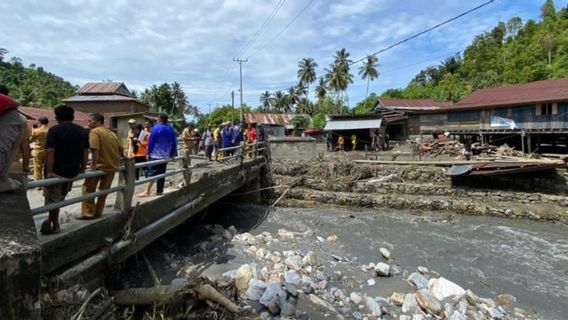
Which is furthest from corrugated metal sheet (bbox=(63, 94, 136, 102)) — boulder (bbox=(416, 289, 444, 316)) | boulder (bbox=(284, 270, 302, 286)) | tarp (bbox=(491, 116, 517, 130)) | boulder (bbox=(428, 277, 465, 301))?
boulder (bbox=(416, 289, 444, 316))

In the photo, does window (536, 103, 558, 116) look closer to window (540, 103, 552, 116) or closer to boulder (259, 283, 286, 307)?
window (540, 103, 552, 116)

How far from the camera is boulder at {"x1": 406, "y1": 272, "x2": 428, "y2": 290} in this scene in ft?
28.0

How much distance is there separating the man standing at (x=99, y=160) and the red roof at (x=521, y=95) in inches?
1091

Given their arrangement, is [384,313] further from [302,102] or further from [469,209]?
[302,102]

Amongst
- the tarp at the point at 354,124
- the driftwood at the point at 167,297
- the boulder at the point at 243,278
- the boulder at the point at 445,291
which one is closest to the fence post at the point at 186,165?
the boulder at the point at 243,278

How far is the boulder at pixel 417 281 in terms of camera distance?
8.53 metres

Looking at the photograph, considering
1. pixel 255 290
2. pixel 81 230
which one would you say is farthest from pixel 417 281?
pixel 81 230

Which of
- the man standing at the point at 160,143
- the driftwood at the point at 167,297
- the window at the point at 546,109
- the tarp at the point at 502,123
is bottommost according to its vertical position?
the driftwood at the point at 167,297

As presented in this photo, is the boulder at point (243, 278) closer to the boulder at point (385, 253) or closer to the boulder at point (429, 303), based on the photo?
the boulder at point (429, 303)

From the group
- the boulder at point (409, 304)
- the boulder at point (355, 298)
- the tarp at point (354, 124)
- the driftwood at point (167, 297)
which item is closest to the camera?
the driftwood at point (167, 297)

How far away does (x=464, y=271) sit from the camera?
10.1 m

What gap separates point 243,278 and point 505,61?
74.4m

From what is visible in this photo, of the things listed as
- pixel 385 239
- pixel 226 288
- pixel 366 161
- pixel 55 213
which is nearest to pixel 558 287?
pixel 385 239

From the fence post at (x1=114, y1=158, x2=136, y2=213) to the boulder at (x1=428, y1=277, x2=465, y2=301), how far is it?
6.22m
